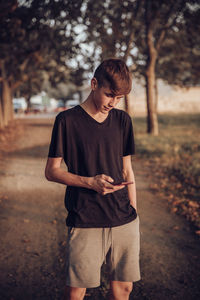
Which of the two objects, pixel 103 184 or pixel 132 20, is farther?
pixel 132 20

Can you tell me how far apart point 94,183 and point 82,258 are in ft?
1.95

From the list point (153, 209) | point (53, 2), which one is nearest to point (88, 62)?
point (53, 2)

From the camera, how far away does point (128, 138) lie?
2641 mm

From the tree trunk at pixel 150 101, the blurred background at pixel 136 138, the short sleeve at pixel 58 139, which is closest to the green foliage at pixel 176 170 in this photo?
the blurred background at pixel 136 138

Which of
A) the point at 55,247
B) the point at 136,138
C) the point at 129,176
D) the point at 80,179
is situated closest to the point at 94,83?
the point at 80,179

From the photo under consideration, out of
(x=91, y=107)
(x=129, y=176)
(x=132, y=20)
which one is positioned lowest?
(x=129, y=176)

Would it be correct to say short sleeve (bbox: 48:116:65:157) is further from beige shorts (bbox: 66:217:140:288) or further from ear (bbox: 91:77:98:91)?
beige shorts (bbox: 66:217:140:288)

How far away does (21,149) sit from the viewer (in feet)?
46.1

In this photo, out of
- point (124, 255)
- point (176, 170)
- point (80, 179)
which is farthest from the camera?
point (176, 170)

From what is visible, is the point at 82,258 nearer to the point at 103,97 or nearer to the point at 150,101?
the point at 103,97

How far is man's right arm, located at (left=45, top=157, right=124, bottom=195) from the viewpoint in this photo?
85.4 inches

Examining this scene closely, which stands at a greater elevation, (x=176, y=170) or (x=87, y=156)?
(x=87, y=156)

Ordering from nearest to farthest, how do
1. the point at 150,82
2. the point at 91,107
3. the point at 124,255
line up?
the point at 91,107, the point at 124,255, the point at 150,82

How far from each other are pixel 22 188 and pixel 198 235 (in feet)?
14.6
